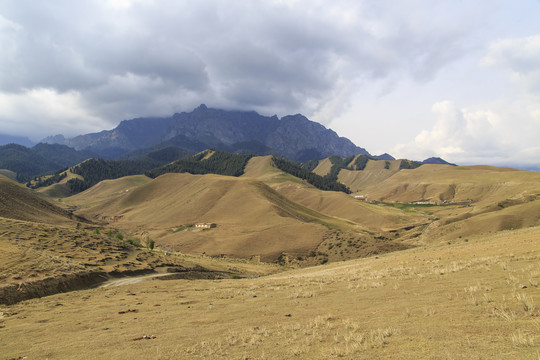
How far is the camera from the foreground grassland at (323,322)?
10.2m

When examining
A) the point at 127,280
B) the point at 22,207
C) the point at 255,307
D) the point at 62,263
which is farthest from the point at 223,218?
the point at 255,307

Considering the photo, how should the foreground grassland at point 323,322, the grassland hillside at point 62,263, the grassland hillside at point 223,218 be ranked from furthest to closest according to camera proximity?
the grassland hillside at point 223,218 < the grassland hillside at point 62,263 < the foreground grassland at point 323,322

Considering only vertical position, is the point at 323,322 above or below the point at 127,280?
above

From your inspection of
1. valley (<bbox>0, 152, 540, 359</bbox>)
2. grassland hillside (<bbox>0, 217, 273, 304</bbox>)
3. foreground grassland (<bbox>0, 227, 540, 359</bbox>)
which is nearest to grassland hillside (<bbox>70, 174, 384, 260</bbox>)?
grassland hillside (<bbox>0, 217, 273, 304</bbox>)

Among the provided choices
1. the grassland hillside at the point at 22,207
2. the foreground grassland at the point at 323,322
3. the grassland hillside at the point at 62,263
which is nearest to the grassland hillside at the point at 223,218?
the grassland hillside at the point at 62,263

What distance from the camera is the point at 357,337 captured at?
1123 centimetres

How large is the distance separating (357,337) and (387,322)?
7.78ft

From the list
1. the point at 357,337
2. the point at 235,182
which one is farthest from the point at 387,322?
the point at 235,182

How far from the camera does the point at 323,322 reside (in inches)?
559

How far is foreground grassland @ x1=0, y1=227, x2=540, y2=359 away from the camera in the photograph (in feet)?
33.4

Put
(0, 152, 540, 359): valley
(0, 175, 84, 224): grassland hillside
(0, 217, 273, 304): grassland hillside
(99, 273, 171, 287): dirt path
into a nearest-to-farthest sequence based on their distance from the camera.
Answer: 1. (0, 152, 540, 359): valley
2. (0, 217, 273, 304): grassland hillside
3. (99, 273, 171, 287): dirt path
4. (0, 175, 84, 224): grassland hillside

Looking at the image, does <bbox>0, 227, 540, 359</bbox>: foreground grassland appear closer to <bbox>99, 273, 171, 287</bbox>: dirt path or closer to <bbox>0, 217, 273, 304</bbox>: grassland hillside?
<bbox>0, 217, 273, 304</bbox>: grassland hillside

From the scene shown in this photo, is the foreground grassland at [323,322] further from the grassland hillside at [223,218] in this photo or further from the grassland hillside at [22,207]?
the grassland hillside at [22,207]

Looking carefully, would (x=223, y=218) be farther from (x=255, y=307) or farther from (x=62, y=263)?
(x=255, y=307)
